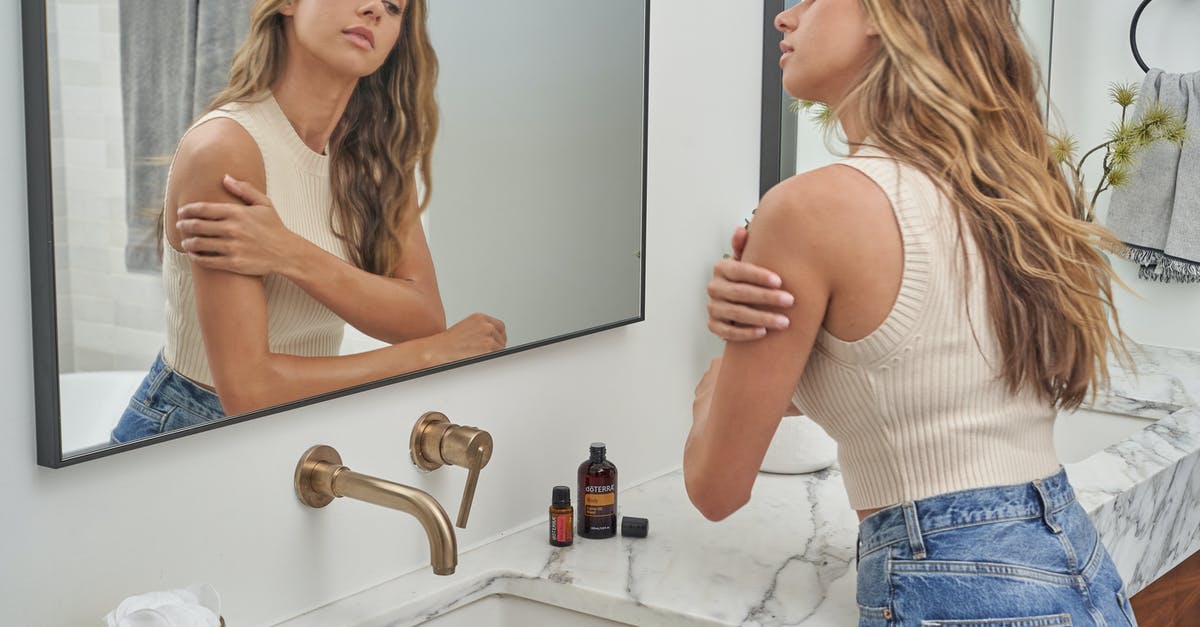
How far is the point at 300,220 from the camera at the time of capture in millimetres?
1125

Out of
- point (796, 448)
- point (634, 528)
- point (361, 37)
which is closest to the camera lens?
point (361, 37)

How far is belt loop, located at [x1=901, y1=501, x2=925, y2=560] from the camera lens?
1036 millimetres

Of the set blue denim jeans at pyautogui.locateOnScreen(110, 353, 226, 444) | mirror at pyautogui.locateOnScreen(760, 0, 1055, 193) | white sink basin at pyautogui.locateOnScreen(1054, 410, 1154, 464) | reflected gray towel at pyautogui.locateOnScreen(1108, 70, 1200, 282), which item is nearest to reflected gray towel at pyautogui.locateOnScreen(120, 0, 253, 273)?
blue denim jeans at pyautogui.locateOnScreen(110, 353, 226, 444)

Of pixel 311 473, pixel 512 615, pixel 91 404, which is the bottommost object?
pixel 512 615

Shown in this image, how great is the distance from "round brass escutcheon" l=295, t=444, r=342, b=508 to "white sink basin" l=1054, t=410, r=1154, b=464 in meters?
1.44

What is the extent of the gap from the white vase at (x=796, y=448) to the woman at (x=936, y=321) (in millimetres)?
668

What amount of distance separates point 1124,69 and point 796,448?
1370 mm

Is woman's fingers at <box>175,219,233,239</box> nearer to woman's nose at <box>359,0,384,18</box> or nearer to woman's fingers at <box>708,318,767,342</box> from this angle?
woman's nose at <box>359,0,384,18</box>

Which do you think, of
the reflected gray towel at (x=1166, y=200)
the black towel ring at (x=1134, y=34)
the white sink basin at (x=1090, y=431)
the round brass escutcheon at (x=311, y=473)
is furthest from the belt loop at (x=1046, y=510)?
the black towel ring at (x=1134, y=34)

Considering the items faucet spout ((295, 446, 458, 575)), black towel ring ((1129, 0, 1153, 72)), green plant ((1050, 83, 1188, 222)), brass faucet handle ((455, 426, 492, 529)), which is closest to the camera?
faucet spout ((295, 446, 458, 575))

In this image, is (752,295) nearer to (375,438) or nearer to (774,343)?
(774,343)

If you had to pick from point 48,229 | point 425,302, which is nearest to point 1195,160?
point 425,302

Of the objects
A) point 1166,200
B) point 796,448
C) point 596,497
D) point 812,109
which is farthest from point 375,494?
point 1166,200

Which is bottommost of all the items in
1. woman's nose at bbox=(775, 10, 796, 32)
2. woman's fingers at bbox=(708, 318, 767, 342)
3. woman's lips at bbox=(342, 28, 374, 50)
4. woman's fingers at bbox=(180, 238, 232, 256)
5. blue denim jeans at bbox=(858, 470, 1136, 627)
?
blue denim jeans at bbox=(858, 470, 1136, 627)
